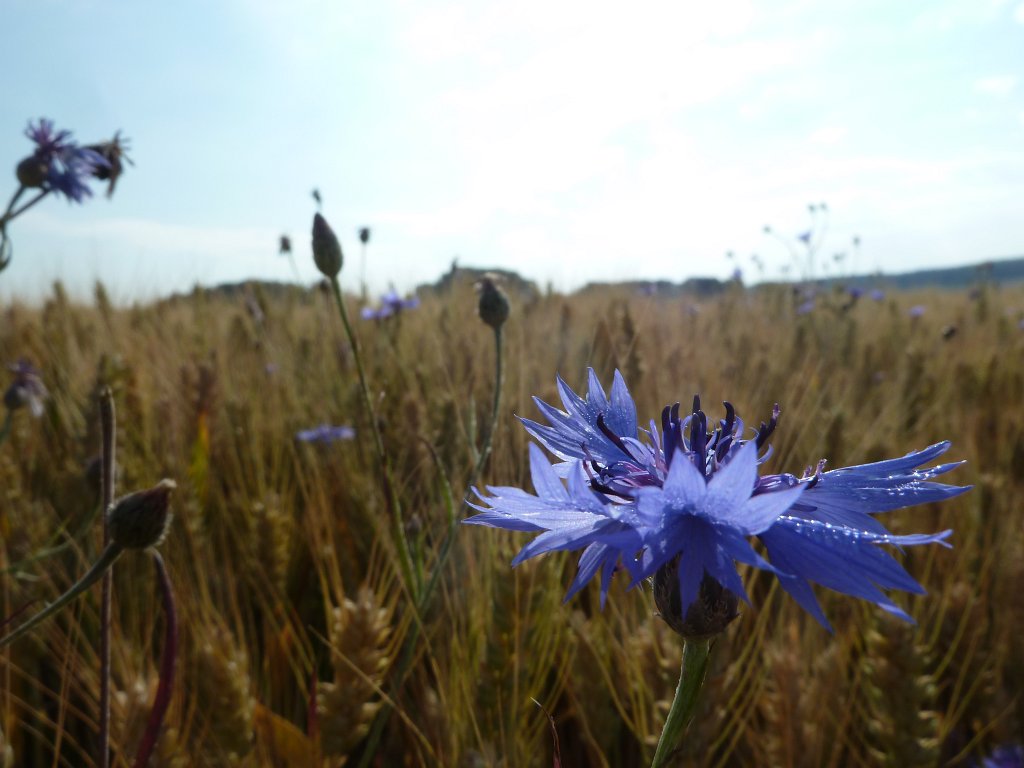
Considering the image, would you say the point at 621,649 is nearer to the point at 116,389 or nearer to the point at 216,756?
the point at 216,756

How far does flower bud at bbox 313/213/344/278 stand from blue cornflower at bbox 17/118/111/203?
753 mm

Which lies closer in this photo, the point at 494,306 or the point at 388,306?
the point at 494,306

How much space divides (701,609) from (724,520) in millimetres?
71

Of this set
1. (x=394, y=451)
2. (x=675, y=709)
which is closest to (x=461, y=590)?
(x=394, y=451)

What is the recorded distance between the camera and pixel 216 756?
1.33 meters

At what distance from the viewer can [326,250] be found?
3.93 ft

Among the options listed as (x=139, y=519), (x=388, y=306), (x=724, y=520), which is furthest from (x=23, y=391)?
(x=724, y=520)

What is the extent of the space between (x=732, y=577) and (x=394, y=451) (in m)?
1.38

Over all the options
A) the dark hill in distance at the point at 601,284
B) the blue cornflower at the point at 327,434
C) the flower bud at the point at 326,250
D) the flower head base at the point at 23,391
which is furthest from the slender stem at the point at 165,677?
the blue cornflower at the point at 327,434

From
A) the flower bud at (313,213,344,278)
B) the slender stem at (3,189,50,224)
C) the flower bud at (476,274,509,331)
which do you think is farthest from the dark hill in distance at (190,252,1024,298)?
the slender stem at (3,189,50,224)

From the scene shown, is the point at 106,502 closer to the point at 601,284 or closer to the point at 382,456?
the point at 382,456

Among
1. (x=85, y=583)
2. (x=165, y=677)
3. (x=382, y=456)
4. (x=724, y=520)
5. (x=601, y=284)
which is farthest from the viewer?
(x=601, y=284)

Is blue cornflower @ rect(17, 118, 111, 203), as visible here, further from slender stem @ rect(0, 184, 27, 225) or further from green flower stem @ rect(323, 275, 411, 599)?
green flower stem @ rect(323, 275, 411, 599)

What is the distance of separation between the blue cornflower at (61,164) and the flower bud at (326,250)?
75 centimetres
